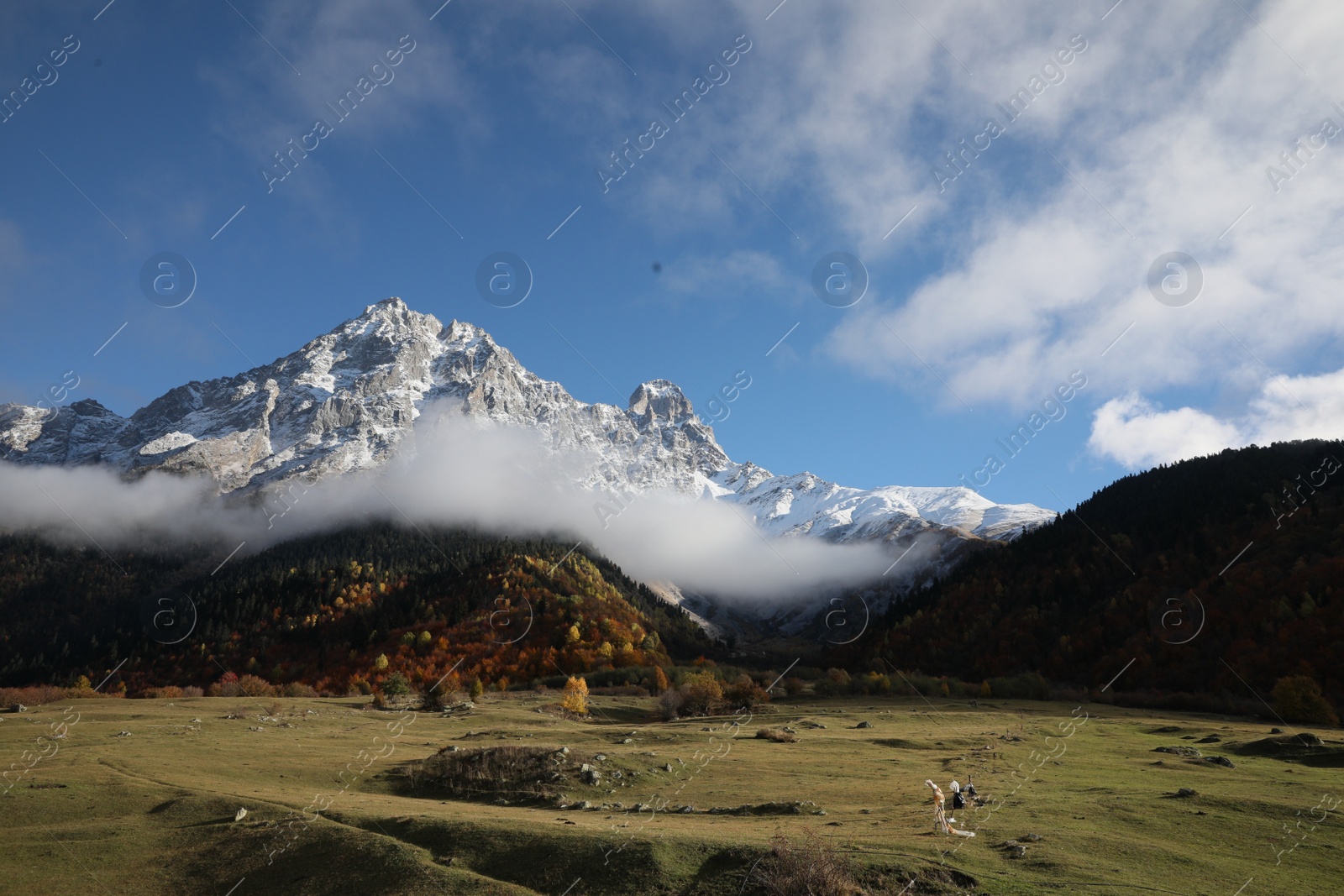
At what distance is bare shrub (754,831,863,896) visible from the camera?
50.0 ft

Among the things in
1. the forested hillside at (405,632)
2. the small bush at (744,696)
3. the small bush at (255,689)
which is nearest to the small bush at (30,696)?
the small bush at (255,689)

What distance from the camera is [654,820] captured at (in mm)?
24188

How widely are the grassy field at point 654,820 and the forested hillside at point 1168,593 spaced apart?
225 feet

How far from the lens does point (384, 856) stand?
19.6m

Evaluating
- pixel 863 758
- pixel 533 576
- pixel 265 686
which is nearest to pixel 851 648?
pixel 533 576

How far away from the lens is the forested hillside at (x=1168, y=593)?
325 ft

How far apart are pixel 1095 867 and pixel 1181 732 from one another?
179 feet

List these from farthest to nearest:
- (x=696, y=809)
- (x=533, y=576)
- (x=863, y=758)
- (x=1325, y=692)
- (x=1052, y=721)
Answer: (x=533, y=576) < (x=1325, y=692) < (x=1052, y=721) < (x=863, y=758) < (x=696, y=809)

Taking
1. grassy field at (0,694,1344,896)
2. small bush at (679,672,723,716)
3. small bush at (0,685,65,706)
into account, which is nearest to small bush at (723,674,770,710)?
small bush at (679,672,723,716)

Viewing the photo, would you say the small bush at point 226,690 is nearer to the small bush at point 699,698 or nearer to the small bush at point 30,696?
the small bush at point 30,696

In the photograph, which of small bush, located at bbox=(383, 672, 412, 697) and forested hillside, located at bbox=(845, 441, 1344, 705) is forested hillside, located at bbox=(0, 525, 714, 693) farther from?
forested hillside, located at bbox=(845, 441, 1344, 705)

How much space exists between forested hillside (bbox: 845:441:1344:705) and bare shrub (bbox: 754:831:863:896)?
103 meters

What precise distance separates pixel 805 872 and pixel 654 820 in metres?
10.0

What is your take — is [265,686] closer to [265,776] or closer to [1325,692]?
[265,776]
